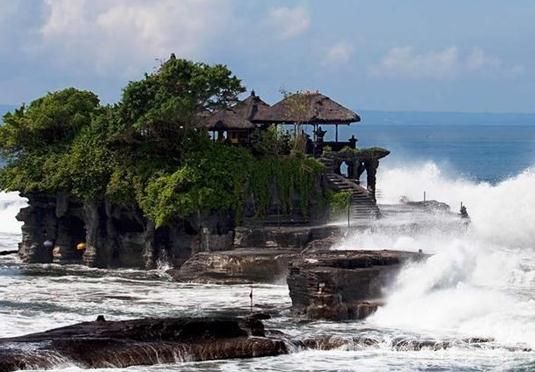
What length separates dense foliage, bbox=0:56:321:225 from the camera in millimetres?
61500

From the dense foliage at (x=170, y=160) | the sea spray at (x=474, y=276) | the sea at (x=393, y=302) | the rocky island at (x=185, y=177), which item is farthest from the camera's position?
the dense foliage at (x=170, y=160)

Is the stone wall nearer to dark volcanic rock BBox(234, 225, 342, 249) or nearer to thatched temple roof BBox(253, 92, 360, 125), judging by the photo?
dark volcanic rock BBox(234, 225, 342, 249)

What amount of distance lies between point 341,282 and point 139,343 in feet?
34.0

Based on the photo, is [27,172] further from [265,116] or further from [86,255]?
[265,116]

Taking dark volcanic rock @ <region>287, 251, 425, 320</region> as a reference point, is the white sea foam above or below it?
above

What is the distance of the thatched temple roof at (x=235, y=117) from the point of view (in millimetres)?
65812

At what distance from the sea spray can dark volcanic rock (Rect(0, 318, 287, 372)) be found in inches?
272

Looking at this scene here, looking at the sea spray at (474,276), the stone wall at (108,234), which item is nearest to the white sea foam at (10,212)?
the stone wall at (108,234)

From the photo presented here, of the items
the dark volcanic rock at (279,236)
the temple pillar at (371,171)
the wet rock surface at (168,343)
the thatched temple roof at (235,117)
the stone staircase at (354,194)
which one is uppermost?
the thatched temple roof at (235,117)

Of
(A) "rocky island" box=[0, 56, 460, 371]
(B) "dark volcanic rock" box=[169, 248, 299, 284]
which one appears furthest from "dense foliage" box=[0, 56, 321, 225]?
(B) "dark volcanic rock" box=[169, 248, 299, 284]

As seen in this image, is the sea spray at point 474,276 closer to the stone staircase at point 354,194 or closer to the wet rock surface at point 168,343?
the wet rock surface at point 168,343

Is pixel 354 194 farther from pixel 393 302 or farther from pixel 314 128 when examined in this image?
pixel 393 302

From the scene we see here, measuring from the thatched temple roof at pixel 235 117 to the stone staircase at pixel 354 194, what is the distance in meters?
4.51

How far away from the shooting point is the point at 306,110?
67.5 meters
